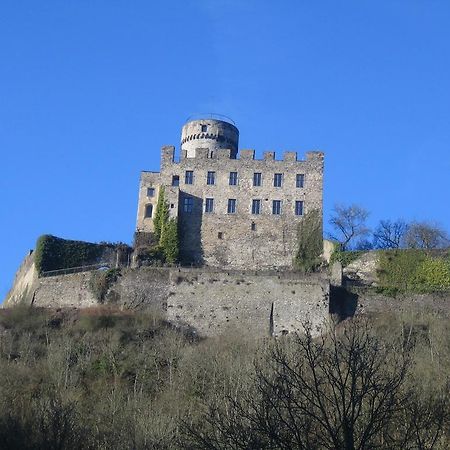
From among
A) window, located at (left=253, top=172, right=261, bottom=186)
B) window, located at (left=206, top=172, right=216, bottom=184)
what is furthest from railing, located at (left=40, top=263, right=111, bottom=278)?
window, located at (left=253, top=172, right=261, bottom=186)

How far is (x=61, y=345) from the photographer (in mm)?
45969

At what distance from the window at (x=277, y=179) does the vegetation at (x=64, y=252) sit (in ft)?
32.5

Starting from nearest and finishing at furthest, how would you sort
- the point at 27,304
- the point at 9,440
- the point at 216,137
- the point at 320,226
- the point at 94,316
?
the point at 9,440, the point at 94,316, the point at 27,304, the point at 320,226, the point at 216,137

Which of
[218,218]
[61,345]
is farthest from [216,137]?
[61,345]

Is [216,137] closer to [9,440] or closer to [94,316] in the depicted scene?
[94,316]

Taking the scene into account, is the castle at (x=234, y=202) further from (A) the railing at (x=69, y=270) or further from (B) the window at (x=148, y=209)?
(A) the railing at (x=69, y=270)

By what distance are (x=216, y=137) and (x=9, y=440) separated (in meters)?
31.9

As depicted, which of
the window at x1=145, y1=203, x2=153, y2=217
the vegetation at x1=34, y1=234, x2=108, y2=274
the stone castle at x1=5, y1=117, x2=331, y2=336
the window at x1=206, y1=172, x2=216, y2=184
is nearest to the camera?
the stone castle at x1=5, y1=117, x2=331, y2=336

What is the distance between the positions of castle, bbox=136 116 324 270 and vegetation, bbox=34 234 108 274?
2.73 metres

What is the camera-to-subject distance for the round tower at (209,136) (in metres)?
63.6

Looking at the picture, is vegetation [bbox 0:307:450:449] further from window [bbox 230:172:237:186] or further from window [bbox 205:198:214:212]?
window [bbox 230:172:237:186]

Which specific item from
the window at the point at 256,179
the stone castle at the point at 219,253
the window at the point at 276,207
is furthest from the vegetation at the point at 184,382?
the window at the point at 256,179

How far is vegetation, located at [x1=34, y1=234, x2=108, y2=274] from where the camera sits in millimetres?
56812

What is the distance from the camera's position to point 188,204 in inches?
2331
